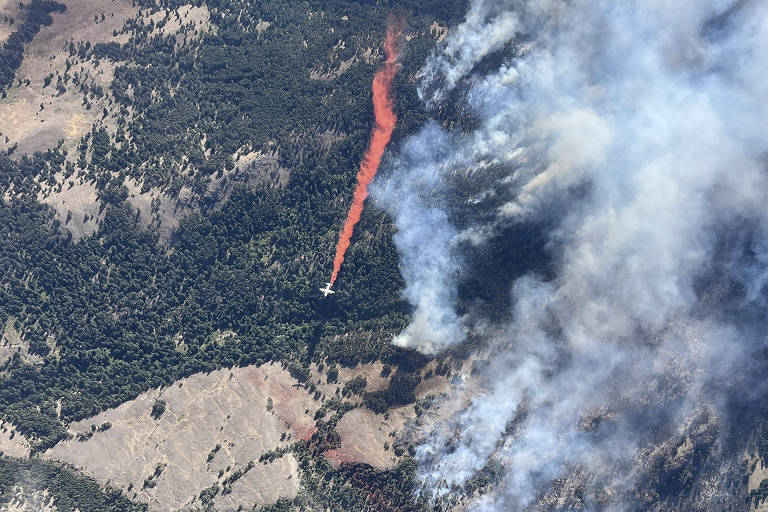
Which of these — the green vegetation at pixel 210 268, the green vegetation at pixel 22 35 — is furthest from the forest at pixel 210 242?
the green vegetation at pixel 22 35

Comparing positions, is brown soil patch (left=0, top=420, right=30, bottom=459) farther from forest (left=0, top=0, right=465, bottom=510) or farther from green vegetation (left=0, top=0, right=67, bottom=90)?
green vegetation (left=0, top=0, right=67, bottom=90)

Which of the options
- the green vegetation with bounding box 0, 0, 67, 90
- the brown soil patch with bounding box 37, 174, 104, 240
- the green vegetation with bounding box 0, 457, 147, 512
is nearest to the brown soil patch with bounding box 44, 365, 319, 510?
the green vegetation with bounding box 0, 457, 147, 512

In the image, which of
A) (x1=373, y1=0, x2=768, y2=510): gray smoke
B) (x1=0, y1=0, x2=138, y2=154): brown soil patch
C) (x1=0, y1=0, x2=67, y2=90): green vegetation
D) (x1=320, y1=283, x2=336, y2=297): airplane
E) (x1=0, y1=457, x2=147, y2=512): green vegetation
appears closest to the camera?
(x1=0, y1=457, x2=147, y2=512): green vegetation

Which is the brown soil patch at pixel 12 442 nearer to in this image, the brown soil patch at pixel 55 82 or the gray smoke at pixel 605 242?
the brown soil patch at pixel 55 82

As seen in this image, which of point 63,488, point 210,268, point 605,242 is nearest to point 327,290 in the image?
point 210,268

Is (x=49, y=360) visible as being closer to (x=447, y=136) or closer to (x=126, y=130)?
(x=126, y=130)

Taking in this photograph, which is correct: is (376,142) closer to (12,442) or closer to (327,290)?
(327,290)
